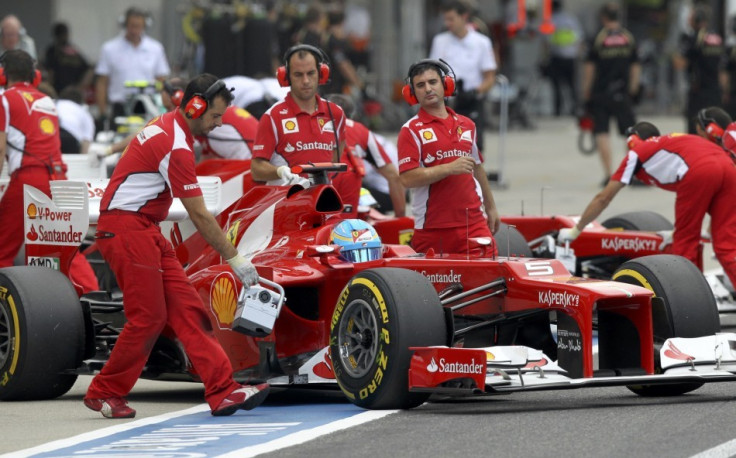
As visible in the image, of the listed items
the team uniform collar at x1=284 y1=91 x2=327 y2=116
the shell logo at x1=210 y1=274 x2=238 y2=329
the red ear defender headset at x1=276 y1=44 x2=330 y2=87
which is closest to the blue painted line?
the shell logo at x1=210 y1=274 x2=238 y2=329

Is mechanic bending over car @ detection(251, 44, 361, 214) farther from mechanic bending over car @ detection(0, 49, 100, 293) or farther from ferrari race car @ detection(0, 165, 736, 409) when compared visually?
mechanic bending over car @ detection(0, 49, 100, 293)

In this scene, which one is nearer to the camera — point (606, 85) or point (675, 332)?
point (675, 332)

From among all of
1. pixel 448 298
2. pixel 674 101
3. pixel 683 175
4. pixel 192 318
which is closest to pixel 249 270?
pixel 192 318

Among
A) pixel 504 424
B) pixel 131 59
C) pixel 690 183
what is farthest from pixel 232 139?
pixel 131 59

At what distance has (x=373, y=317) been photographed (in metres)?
8.95

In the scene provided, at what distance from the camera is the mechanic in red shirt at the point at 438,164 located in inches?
419

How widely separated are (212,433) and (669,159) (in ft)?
15.0

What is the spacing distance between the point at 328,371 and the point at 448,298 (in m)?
0.75

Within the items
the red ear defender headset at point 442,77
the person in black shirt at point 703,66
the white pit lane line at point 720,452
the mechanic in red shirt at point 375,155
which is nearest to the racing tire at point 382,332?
the white pit lane line at point 720,452

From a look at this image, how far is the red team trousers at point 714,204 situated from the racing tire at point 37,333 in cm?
426

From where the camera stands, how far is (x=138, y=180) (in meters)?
9.23

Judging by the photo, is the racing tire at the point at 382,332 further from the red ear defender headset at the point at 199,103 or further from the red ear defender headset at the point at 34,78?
the red ear defender headset at the point at 34,78

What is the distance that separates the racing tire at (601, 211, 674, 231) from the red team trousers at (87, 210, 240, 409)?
5.56 meters

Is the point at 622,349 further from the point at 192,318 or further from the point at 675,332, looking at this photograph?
the point at 192,318
